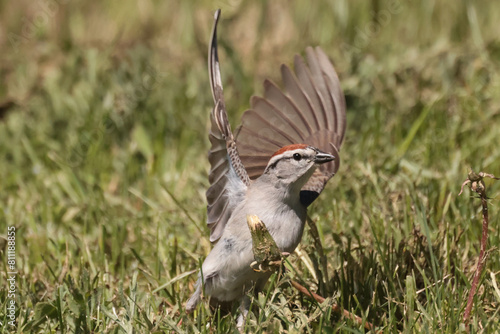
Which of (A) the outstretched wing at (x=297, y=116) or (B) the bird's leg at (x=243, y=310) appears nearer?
(B) the bird's leg at (x=243, y=310)

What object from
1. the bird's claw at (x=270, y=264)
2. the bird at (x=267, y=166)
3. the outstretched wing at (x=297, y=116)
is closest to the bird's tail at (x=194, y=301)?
the bird at (x=267, y=166)

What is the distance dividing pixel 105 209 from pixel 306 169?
1.84 m

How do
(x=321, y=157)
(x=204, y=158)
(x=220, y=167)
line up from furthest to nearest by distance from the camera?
(x=204, y=158), (x=220, y=167), (x=321, y=157)

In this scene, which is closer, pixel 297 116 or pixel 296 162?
pixel 296 162

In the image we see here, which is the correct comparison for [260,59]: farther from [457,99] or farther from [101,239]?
[101,239]

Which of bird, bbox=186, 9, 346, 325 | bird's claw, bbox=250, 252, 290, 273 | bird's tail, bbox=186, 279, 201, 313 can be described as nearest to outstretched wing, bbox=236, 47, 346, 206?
bird, bbox=186, 9, 346, 325

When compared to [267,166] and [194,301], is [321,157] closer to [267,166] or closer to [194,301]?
[267,166]

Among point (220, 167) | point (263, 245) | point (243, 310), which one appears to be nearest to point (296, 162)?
point (220, 167)

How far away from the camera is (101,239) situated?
4.29 m

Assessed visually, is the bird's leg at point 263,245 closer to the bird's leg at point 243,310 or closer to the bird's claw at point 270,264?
the bird's claw at point 270,264

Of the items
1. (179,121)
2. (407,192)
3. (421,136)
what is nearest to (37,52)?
(179,121)

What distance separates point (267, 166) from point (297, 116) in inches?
24.1

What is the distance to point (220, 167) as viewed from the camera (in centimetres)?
357

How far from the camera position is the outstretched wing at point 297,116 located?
157 inches
